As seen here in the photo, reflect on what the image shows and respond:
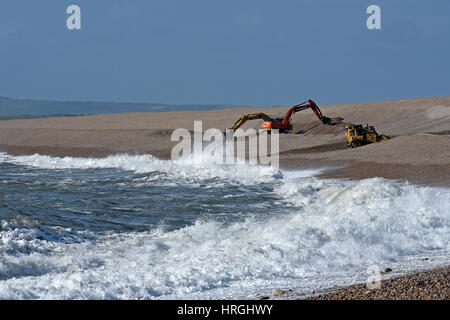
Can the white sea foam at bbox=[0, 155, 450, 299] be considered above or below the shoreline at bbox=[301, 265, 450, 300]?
below

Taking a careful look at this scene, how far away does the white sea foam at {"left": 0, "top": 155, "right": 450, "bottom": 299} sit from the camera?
7945mm

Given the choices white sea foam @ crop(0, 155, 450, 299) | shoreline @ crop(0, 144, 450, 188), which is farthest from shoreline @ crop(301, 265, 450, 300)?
shoreline @ crop(0, 144, 450, 188)

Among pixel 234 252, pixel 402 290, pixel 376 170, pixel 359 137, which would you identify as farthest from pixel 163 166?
pixel 402 290

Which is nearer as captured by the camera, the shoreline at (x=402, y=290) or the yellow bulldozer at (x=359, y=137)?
the shoreline at (x=402, y=290)

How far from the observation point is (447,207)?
42.4 ft

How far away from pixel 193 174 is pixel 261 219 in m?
10.4

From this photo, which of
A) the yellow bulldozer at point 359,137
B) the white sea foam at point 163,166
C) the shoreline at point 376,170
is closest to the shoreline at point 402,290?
the shoreline at point 376,170

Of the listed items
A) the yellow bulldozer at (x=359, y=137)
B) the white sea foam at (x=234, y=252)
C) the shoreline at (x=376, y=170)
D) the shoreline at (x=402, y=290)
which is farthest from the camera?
the yellow bulldozer at (x=359, y=137)

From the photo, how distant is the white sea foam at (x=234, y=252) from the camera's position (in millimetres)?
7945

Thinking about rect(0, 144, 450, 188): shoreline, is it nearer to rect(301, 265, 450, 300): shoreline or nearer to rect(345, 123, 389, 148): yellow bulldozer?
rect(345, 123, 389, 148): yellow bulldozer

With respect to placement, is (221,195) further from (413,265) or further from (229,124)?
(229,124)

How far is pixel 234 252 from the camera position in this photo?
9.81 m

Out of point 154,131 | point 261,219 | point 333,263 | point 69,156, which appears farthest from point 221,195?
point 154,131

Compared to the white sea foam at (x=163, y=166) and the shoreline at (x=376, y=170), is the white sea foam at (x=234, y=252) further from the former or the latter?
the white sea foam at (x=163, y=166)
